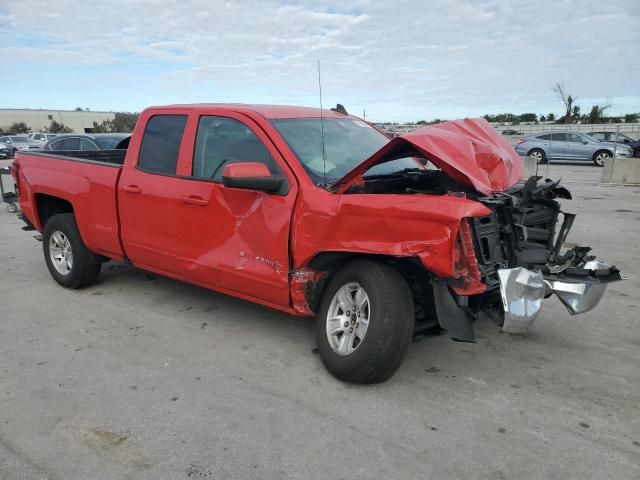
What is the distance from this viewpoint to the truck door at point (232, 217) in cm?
394

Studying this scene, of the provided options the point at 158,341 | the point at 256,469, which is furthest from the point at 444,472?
the point at 158,341

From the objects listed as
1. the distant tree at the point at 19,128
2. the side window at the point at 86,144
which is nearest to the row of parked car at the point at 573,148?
the side window at the point at 86,144

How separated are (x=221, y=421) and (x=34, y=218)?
4.11 m

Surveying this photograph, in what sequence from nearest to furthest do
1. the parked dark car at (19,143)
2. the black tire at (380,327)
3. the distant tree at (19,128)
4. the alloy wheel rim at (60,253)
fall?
1. the black tire at (380,327)
2. the alloy wheel rim at (60,253)
3. the parked dark car at (19,143)
4. the distant tree at (19,128)

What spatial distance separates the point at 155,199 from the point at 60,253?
6.31 ft

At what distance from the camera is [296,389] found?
3.61 metres

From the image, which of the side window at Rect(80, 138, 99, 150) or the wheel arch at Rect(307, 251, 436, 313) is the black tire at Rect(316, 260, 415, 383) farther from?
the side window at Rect(80, 138, 99, 150)

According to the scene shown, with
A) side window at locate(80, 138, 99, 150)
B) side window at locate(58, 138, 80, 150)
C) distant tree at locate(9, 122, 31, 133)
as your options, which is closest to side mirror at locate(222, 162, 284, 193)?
side window at locate(80, 138, 99, 150)

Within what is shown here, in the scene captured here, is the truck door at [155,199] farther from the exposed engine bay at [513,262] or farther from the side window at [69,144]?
the side window at [69,144]

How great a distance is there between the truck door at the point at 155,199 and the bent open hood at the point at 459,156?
1.59 meters

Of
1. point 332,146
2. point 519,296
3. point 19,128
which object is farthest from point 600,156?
point 19,128

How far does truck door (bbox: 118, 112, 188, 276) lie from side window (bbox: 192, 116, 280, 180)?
0.76 feet

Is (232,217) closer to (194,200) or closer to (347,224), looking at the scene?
(194,200)

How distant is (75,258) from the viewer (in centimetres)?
564
